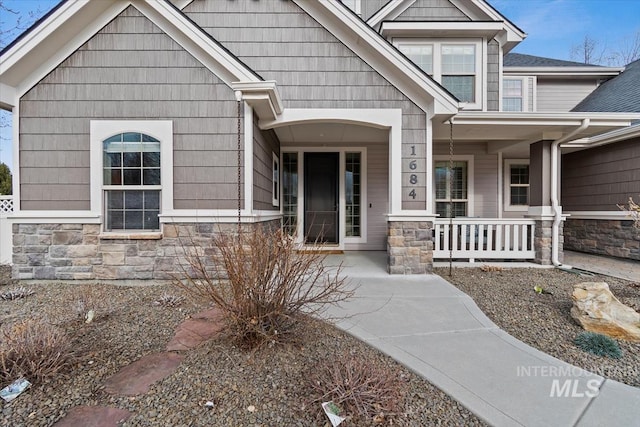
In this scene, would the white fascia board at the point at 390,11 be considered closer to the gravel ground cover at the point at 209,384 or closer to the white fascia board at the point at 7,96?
the white fascia board at the point at 7,96

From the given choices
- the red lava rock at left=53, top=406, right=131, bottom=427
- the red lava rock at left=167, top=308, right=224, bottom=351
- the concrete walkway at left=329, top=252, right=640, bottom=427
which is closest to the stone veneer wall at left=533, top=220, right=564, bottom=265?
the concrete walkway at left=329, top=252, right=640, bottom=427

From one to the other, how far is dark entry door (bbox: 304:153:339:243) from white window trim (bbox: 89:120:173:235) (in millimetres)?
3597

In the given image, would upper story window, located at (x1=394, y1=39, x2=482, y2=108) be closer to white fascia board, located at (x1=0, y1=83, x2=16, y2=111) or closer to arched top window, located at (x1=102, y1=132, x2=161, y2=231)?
arched top window, located at (x1=102, y1=132, x2=161, y2=231)

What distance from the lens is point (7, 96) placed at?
4.31m

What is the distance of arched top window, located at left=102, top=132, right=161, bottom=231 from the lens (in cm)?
455

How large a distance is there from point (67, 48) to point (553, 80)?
36.1ft

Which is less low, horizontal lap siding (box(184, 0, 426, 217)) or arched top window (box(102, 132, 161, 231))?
horizontal lap siding (box(184, 0, 426, 217))

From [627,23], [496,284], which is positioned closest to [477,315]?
[496,284]

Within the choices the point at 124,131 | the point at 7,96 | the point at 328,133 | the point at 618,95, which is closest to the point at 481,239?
the point at 328,133

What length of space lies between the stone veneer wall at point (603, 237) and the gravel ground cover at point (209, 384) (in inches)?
283

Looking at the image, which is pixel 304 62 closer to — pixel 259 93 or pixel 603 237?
pixel 259 93

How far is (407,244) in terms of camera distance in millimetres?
4988

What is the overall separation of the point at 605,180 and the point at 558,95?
10.0 ft

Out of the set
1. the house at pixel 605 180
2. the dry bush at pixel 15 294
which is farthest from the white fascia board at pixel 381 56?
the dry bush at pixel 15 294
